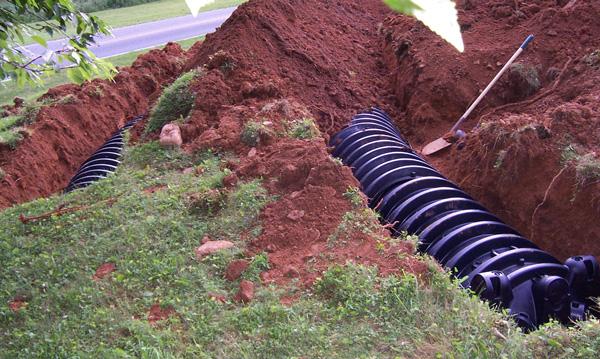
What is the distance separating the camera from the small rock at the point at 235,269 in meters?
4.06

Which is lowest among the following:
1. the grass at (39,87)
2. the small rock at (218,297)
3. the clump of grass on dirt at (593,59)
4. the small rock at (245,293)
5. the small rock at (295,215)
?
the grass at (39,87)

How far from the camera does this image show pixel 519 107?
Answer: 6.62 meters

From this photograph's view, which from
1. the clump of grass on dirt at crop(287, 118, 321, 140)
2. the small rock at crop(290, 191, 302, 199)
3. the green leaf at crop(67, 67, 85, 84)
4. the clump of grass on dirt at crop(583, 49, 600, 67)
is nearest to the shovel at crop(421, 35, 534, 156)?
the clump of grass on dirt at crop(583, 49, 600, 67)

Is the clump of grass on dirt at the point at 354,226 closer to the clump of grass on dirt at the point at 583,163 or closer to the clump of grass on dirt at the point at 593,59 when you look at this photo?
the clump of grass on dirt at the point at 583,163

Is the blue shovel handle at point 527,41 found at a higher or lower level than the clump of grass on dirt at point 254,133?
higher

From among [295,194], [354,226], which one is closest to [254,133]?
[295,194]

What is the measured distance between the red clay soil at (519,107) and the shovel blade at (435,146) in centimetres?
12

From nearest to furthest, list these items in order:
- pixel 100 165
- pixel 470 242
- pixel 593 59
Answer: pixel 470 242
pixel 593 59
pixel 100 165

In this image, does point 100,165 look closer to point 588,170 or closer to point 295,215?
point 295,215

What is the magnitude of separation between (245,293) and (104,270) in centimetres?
122

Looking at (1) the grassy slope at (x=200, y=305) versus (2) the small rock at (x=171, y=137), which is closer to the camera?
(1) the grassy slope at (x=200, y=305)

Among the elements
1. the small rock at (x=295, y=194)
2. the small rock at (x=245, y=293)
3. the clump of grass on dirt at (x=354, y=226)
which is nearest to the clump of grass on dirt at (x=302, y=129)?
the small rock at (x=295, y=194)

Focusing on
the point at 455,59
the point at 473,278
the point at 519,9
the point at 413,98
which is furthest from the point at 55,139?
the point at 519,9

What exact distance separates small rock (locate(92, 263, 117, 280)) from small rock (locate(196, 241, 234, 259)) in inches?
25.5
